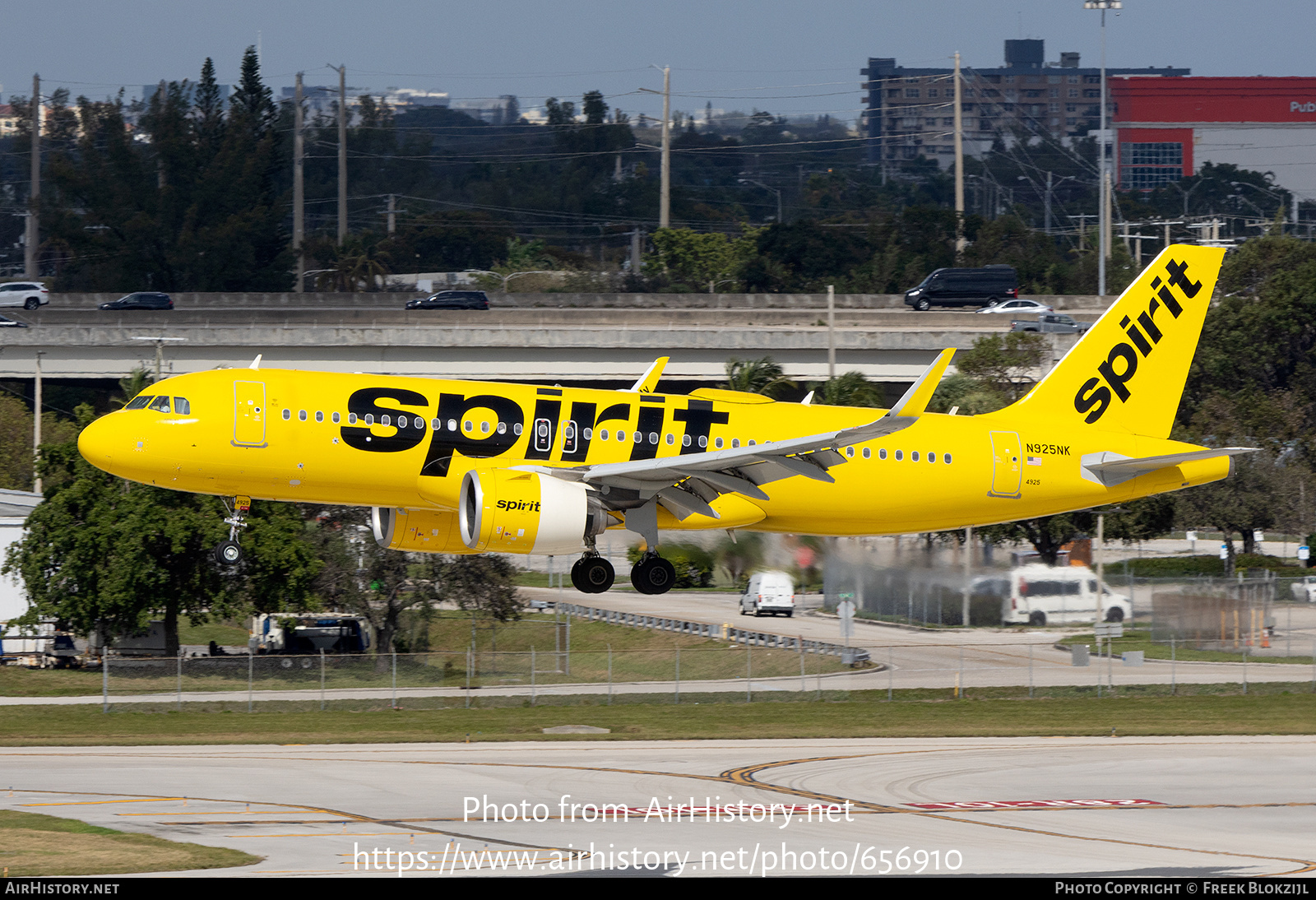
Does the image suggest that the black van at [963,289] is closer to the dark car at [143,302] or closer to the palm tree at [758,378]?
the palm tree at [758,378]

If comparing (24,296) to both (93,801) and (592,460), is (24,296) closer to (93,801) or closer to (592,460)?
(93,801)

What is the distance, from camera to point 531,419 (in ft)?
123

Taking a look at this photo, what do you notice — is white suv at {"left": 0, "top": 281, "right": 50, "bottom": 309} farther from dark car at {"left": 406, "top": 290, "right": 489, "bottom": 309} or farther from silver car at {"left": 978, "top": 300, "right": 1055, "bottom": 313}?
silver car at {"left": 978, "top": 300, "right": 1055, "bottom": 313}

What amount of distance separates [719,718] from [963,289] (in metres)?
71.6

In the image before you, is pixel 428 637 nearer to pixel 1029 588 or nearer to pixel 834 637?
pixel 834 637

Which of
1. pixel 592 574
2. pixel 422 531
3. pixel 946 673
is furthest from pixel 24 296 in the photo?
pixel 592 574

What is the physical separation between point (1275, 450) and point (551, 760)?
243 ft

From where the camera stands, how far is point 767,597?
266 feet

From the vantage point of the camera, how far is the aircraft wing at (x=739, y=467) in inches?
1358

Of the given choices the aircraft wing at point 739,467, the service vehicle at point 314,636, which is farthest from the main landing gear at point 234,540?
the service vehicle at point 314,636

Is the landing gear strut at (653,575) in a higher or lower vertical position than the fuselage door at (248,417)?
lower

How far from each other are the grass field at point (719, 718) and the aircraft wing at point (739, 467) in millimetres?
15868

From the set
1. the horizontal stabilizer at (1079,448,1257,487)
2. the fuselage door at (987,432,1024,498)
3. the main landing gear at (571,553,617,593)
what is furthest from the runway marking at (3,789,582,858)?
the horizontal stabilizer at (1079,448,1257,487)
